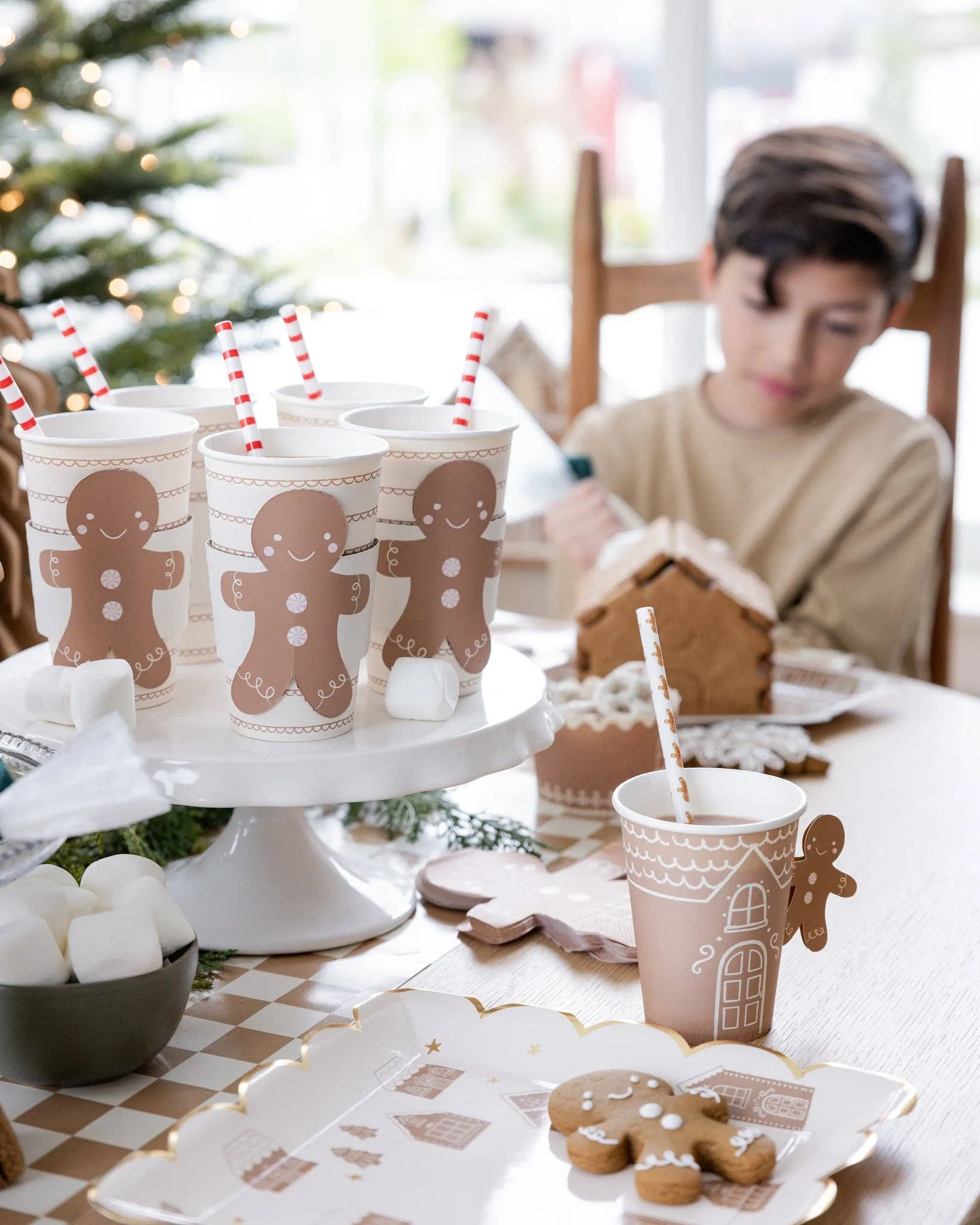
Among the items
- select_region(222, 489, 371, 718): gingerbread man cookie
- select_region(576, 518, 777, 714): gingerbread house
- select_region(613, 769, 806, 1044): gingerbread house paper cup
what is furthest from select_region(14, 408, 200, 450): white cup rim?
select_region(576, 518, 777, 714): gingerbread house

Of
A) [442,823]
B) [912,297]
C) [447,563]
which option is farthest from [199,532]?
[912,297]

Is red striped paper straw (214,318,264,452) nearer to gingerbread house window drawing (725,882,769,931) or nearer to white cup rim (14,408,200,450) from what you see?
white cup rim (14,408,200,450)

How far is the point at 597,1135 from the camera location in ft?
2.04

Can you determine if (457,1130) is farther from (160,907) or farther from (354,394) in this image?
(354,394)

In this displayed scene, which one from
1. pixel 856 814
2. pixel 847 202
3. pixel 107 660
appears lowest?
pixel 856 814

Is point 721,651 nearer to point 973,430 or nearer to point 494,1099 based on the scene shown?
point 494,1099

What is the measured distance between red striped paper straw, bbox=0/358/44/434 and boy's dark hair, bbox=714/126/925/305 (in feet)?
3.95

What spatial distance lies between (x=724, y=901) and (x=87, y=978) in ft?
1.02

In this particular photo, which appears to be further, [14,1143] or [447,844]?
[447,844]

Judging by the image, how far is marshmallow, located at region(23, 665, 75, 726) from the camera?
2.62 feet

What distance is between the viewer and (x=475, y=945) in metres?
0.87

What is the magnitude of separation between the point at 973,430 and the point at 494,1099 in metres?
2.46

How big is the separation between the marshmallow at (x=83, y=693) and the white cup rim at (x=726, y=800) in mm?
276

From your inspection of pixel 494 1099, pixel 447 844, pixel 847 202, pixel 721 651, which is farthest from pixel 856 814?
pixel 847 202
